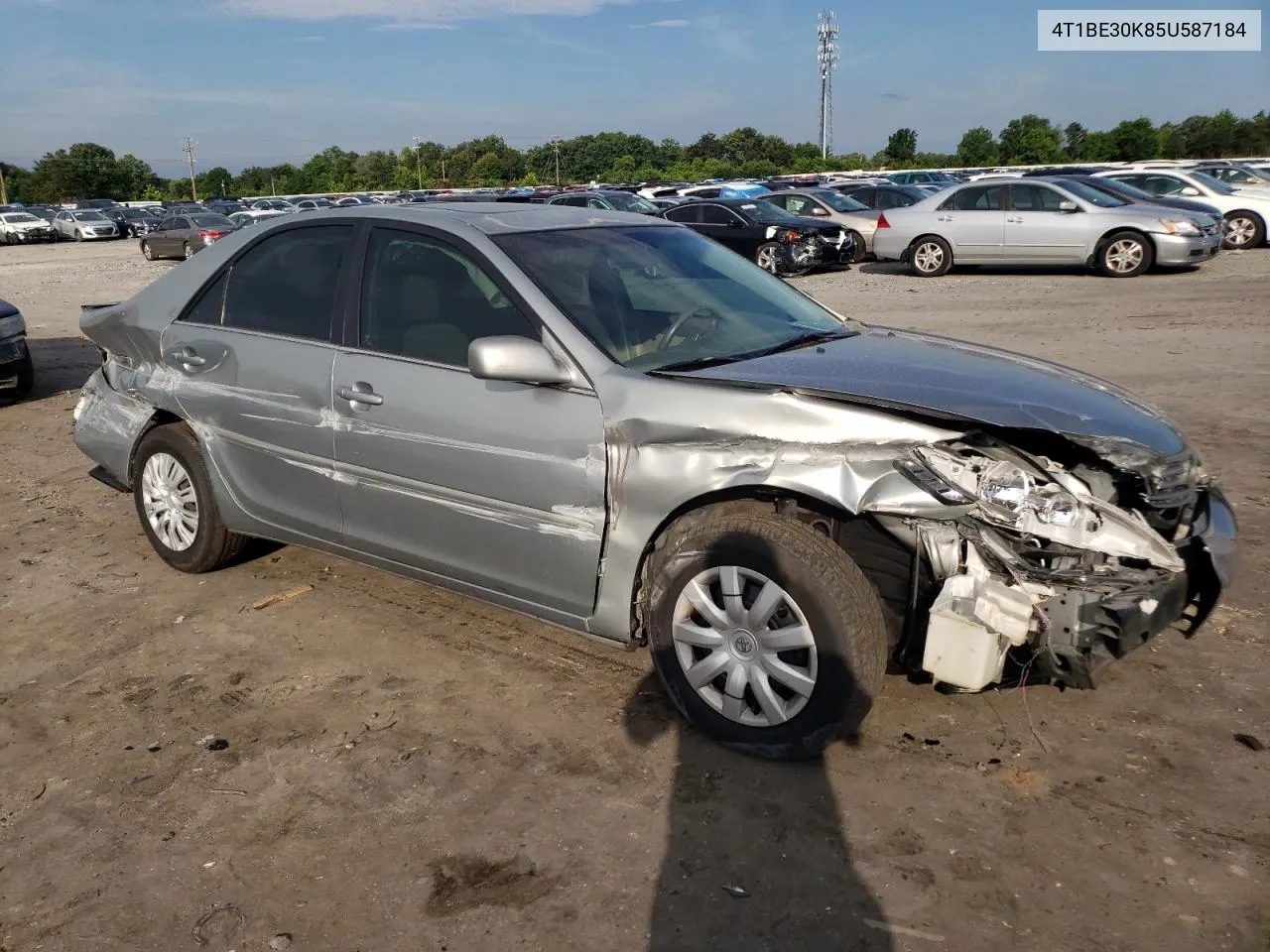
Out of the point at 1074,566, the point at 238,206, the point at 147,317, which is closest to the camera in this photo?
the point at 1074,566

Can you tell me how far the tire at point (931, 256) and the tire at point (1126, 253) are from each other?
2.56m

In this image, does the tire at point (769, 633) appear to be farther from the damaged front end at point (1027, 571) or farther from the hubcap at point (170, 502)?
the hubcap at point (170, 502)

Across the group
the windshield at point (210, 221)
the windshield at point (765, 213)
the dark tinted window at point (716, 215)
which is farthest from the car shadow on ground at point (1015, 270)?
the windshield at point (210, 221)

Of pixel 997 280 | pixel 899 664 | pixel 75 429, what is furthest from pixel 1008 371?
pixel 997 280

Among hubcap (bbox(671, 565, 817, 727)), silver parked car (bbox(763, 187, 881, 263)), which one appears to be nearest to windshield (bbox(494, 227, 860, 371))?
hubcap (bbox(671, 565, 817, 727))

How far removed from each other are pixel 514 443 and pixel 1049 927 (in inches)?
85.7

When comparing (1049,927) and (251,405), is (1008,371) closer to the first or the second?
(1049,927)

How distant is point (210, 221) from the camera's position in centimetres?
2906

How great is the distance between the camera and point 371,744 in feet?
11.7

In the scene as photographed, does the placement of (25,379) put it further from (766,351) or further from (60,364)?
(766,351)

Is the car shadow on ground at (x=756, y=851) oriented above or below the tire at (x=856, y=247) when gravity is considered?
below

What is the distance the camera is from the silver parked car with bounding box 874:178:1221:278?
651 inches

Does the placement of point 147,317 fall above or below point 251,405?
above

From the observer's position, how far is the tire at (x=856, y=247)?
65.7 feet
